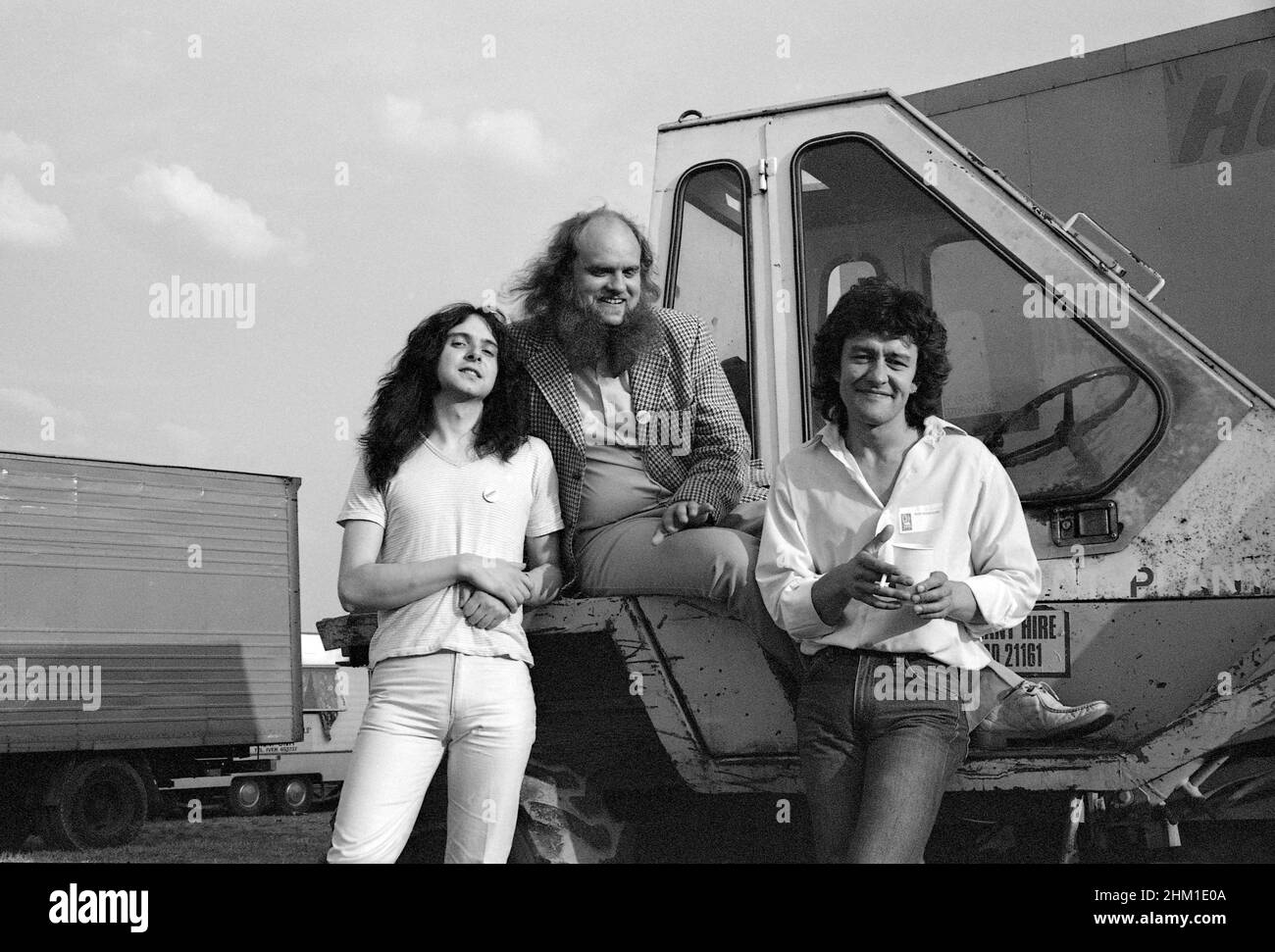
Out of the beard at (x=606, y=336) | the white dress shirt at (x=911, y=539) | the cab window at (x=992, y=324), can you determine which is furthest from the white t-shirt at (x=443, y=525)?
the cab window at (x=992, y=324)

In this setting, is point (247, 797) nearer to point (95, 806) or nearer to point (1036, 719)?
point (95, 806)

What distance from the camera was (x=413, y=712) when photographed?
9.48ft

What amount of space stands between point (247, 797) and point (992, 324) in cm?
1448

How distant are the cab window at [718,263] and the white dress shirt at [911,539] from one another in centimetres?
71

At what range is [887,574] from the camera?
98.7 inches

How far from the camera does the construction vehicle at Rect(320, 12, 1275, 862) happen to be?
300cm

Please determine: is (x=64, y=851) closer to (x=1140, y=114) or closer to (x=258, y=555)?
(x=258, y=555)

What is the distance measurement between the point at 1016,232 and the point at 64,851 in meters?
11.5

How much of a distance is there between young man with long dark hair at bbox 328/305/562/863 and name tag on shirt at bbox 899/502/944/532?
2.94 feet

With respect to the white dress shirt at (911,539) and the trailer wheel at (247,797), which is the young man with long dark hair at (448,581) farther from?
the trailer wheel at (247,797)

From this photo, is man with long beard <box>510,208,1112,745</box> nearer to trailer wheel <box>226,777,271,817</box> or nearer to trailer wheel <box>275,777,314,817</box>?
trailer wheel <box>226,777,271,817</box>

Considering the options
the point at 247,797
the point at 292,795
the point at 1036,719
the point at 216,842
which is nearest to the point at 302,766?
the point at 292,795

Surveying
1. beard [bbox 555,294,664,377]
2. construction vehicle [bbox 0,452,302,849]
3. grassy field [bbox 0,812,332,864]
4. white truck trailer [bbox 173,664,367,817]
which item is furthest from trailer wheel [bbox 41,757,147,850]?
beard [bbox 555,294,664,377]
